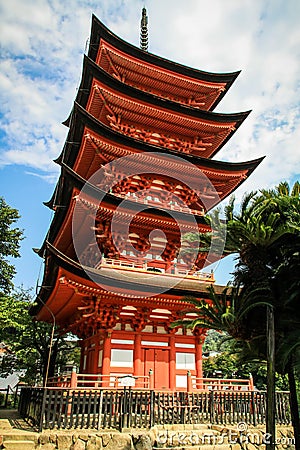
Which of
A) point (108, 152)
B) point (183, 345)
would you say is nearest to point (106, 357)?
point (183, 345)

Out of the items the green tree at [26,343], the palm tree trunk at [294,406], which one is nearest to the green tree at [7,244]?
the green tree at [26,343]

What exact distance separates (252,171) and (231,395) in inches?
429

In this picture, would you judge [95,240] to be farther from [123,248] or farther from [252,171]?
[252,171]

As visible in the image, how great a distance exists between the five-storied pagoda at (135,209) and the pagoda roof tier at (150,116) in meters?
0.05

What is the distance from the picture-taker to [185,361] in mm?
14250

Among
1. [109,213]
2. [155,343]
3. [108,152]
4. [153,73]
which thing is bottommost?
[155,343]

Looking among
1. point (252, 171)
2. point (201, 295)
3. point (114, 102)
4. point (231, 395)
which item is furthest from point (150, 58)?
point (231, 395)

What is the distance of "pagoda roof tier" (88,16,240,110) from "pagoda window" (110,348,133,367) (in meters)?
13.5

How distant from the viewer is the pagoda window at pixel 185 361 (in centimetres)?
1412

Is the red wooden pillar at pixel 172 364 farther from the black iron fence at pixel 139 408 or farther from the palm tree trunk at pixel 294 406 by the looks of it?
the palm tree trunk at pixel 294 406

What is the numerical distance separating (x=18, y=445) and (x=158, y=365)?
599 cm

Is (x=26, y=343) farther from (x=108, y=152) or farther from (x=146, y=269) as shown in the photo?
(x=108, y=152)

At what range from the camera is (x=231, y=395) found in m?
11.8

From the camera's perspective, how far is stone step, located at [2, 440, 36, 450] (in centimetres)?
884
